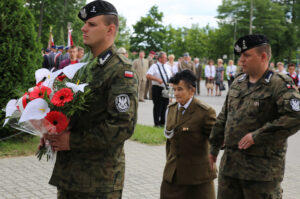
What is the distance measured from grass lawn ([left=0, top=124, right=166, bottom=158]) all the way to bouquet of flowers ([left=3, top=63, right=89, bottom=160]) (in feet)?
17.3

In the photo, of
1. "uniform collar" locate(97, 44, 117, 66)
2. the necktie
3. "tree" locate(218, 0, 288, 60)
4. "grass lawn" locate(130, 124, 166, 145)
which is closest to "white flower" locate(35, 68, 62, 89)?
"uniform collar" locate(97, 44, 117, 66)

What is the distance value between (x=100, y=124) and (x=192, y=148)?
6.27 ft

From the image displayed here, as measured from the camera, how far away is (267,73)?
3598mm

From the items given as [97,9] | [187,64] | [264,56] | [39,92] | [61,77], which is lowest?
[39,92]

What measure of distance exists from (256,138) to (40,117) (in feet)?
6.01

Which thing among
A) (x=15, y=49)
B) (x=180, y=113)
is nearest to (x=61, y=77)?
(x=180, y=113)

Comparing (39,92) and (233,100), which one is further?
(233,100)

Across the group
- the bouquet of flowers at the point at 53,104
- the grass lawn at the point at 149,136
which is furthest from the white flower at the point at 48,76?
the grass lawn at the point at 149,136

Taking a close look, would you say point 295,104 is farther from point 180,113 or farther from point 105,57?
point 105,57

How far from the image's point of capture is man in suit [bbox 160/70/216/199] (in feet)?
14.0

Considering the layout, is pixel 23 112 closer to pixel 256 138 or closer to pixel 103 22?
pixel 103 22

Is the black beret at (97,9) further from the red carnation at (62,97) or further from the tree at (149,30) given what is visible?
the tree at (149,30)

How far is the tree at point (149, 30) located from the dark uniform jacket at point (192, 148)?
56.4 meters

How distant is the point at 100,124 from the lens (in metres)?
2.63
